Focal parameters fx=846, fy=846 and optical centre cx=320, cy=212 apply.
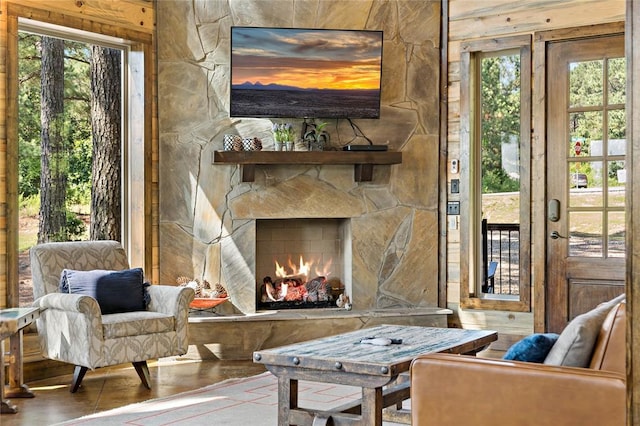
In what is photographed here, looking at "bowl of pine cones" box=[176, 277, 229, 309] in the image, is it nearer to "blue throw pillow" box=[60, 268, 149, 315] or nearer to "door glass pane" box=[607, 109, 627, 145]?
"blue throw pillow" box=[60, 268, 149, 315]

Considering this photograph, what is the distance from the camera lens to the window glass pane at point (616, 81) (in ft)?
20.5

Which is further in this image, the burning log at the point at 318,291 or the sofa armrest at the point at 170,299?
the burning log at the point at 318,291

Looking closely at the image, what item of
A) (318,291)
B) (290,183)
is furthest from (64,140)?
(318,291)

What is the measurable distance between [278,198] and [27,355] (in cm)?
223

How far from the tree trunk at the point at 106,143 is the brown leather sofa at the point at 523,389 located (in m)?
4.05

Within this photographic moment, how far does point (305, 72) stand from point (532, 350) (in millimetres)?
4066

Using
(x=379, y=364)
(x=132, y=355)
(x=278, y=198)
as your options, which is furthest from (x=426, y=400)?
(x=278, y=198)

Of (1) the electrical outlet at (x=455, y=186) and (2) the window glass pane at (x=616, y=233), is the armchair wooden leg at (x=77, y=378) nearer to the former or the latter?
(1) the electrical outlet at (x=455, y=186)

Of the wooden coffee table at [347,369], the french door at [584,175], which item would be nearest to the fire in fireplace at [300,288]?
the french door at [584,175]

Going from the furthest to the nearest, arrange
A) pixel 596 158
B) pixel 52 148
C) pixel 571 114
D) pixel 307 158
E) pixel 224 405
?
1. pixel 307 158
2. pixel 571 114
3. pixel 596 158
4. pixel 52 148
5. pixel 224 405

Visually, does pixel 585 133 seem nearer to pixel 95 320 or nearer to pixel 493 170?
pixel 493 170

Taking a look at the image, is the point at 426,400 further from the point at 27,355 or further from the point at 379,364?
the point at 27,355

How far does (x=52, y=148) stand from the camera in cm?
606

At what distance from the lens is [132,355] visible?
5.20 metres
